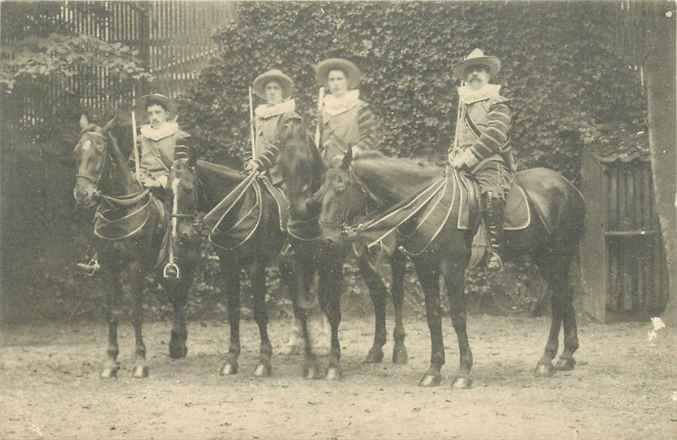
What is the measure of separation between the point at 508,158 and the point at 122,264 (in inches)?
156

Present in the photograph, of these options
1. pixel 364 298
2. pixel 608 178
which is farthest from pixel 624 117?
pixel 364 298

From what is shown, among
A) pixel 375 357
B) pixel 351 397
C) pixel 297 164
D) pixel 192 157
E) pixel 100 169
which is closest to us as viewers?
pixel 351 397

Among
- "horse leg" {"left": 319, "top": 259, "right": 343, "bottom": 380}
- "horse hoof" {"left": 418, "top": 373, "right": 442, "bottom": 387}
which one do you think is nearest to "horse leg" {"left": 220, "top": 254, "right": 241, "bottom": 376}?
"horse leg" {"left": 319, "top": 259, "right": 343, "bottom": 380}

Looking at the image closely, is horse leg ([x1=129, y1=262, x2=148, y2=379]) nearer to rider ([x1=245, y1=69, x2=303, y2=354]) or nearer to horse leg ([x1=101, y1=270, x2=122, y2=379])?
horse leg ([x1=101, y1=270, x2=122, y2=379])

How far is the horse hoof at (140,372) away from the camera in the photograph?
9062 millimetres

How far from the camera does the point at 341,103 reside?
31.1ft

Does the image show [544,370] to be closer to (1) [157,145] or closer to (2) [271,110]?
(2) [271,110]

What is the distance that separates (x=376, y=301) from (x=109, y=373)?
9.41ft

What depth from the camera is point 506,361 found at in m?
9.80

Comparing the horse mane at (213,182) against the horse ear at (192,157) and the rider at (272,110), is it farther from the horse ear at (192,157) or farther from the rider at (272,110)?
the rider at (272,110)

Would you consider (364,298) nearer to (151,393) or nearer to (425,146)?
(425,146)

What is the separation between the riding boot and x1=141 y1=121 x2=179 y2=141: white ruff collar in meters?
3.52

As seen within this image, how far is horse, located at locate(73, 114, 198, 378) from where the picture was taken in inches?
334

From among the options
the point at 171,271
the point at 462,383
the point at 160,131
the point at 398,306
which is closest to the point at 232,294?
the point at 171,271
